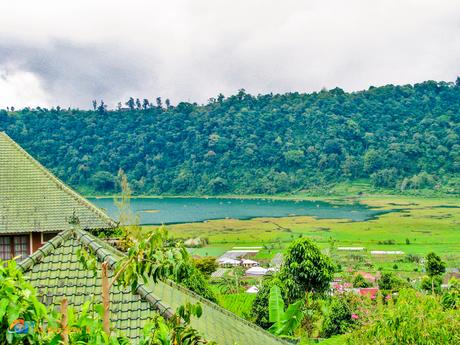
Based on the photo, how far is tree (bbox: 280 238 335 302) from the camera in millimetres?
14305

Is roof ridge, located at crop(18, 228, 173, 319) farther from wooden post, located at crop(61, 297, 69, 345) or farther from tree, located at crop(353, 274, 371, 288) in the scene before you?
tree, located at crop(353, 274, 371, 288)

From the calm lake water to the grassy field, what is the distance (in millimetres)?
3995

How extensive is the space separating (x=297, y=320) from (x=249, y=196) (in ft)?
277

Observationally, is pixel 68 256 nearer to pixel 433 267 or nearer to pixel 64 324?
pixel 64 324

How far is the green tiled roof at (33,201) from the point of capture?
943 cm

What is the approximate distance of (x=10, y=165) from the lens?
10258mm

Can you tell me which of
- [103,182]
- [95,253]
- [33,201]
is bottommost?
[95,253]

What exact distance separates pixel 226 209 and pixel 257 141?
1200 inches

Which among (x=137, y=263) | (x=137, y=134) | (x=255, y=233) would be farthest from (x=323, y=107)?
(x=137, y=263)

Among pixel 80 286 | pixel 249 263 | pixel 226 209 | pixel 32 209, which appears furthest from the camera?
pixel 226 209

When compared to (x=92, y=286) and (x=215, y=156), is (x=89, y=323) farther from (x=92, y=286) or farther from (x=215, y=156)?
(x=215, y=156)

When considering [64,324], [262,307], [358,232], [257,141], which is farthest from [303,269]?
[257,141]

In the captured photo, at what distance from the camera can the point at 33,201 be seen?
9766 mm

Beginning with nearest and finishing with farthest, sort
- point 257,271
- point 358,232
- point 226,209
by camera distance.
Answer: point 257,271 < point 358,232 < point 226,209
